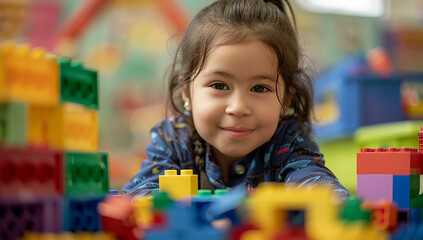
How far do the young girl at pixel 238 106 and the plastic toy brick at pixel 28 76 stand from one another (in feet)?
1.57

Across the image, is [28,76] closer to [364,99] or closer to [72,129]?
[72,129]

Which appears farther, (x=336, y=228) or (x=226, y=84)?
(x=226, y=84)

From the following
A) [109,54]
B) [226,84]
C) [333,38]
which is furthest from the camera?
[333,38]

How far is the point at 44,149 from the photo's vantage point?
0.59m

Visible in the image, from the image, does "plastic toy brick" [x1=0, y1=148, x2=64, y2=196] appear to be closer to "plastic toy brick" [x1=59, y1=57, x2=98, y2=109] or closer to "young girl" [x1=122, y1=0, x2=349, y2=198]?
"plastic toy brick" [x1=59, y1=57, x2=98, y2=109]

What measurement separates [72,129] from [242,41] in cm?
A: 55

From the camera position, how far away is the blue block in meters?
0.84

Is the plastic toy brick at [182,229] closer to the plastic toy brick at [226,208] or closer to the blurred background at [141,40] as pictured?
the plastic toy brick at [226,208]

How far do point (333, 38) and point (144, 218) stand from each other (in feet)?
11.5

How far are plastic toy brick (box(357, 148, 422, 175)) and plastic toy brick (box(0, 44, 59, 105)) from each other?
0.50 meters

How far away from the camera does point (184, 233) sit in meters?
0.50

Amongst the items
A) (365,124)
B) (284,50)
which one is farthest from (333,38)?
(284,50)

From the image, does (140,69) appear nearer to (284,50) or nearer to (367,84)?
(367,84)

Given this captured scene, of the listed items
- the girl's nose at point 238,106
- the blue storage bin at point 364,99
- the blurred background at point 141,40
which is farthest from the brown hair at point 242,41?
the blurred background at point 141,40
